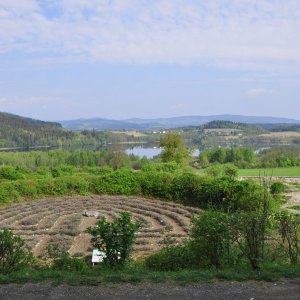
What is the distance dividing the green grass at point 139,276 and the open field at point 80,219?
7.80m

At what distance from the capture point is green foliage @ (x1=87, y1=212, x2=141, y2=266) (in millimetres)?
10508

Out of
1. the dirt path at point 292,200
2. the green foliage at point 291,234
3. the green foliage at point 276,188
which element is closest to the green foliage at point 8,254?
the green foliage at point 291,234

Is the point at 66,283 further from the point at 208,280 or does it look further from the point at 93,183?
the point at 93,183

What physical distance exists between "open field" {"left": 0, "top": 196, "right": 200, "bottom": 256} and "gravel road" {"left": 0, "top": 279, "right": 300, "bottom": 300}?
8.57 m

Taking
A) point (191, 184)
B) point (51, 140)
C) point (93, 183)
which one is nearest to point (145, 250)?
point (191, 184)

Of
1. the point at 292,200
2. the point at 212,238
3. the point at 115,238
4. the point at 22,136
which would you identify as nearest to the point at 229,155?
the point at 292,200

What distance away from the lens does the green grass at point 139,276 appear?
9.30 metres

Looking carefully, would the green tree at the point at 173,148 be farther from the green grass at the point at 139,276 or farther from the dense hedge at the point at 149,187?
the green grass at the point at 139,276

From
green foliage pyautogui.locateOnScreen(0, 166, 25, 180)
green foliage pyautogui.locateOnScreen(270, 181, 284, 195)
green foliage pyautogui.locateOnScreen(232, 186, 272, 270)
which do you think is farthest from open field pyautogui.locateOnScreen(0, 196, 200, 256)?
green foliage pyautogui.locateOnScreen(270, 181, 284, 195)

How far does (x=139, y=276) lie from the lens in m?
9.52

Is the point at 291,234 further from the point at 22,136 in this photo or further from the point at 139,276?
the point at 22,136

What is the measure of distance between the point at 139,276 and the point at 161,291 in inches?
35.5

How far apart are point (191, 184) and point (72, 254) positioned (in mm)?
15729

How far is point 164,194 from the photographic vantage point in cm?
3338
